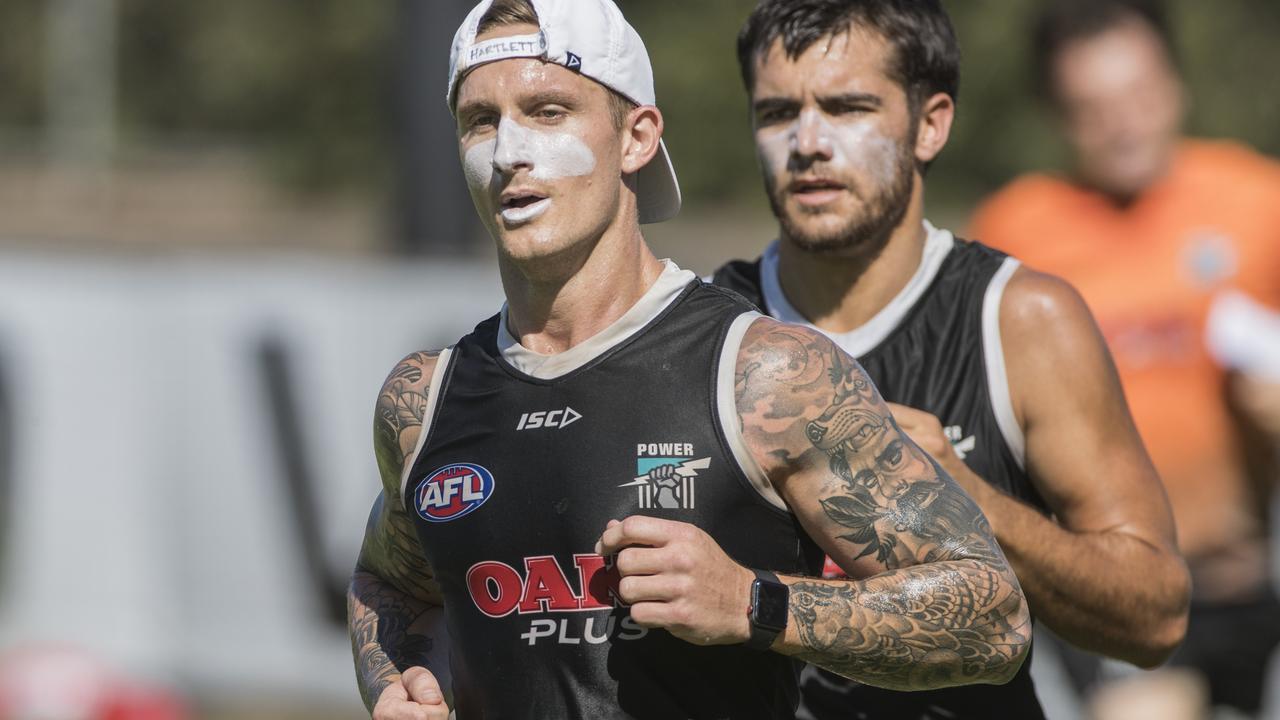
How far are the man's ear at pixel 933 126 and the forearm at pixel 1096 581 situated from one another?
87cm

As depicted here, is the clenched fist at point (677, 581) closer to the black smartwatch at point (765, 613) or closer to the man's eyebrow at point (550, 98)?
the black smartwatch at point (765, 613)

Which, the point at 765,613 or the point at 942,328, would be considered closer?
the point at 765,613

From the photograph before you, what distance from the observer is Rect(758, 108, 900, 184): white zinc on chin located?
3.94m

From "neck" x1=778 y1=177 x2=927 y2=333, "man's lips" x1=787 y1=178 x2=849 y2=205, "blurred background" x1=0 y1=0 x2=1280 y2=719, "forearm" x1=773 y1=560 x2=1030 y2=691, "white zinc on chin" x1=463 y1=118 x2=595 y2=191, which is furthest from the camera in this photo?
"blurred background" x1=0 y1=0 x2=1280 y2=719

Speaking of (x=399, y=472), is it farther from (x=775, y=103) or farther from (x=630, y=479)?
(x=775, y=103)

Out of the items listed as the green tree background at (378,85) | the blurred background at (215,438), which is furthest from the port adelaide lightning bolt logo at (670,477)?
the green tree background at (378,85)

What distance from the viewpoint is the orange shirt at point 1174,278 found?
643cm

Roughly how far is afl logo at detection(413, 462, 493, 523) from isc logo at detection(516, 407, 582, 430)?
0.11 m

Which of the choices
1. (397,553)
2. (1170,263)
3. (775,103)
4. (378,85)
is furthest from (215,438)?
(378,85)

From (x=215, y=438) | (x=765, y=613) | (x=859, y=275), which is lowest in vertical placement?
(x=215, y=438)

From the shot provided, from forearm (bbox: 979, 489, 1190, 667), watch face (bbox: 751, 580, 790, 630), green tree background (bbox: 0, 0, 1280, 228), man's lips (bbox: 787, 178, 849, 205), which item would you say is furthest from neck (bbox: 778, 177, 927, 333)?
green tree background (bbox: 0, 0, 1280, 228)

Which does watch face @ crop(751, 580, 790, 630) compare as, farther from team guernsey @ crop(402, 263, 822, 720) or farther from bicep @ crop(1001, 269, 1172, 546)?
bicep @ crop(1001, 269, 1172, 546)

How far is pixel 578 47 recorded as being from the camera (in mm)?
3137

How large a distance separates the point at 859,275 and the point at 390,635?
4.51 ft
